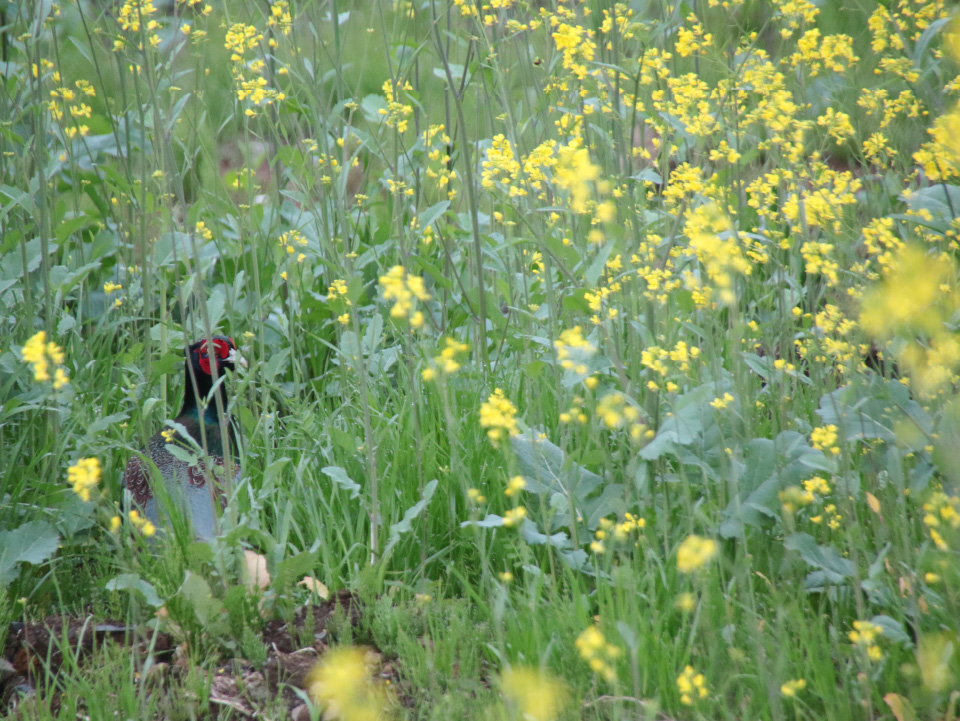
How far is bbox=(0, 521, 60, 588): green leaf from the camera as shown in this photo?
1.91m

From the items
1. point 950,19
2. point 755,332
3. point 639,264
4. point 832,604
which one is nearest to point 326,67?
point 639,264

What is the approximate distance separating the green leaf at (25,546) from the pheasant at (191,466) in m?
0.25

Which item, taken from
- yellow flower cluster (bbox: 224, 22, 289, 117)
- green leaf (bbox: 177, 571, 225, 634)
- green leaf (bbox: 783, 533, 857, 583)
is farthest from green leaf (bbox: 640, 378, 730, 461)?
yellow flower cluster (bbox: 224, 22, 289, 117)

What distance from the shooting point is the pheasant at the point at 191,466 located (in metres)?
2.02

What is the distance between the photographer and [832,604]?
5.05 feet

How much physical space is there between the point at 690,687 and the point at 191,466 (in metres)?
1.45

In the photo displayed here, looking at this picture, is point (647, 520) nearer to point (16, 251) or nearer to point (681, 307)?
point (681, 307)

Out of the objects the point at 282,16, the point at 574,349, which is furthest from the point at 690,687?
the point at 282,16

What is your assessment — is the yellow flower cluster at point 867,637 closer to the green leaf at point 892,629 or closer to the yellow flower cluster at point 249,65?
the green leaf at point 892,629

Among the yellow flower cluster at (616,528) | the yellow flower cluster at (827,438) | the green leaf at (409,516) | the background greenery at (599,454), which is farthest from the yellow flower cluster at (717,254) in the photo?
the green leaf at (409,516)

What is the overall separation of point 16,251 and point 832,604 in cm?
245

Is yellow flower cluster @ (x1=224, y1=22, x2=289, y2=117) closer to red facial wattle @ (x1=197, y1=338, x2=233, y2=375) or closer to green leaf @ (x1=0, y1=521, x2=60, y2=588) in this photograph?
red facial wattle @ (x1=197, y1=338, x2=233, y2=375)

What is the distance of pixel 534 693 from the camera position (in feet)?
3.81

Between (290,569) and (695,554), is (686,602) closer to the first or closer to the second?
(695,554)
